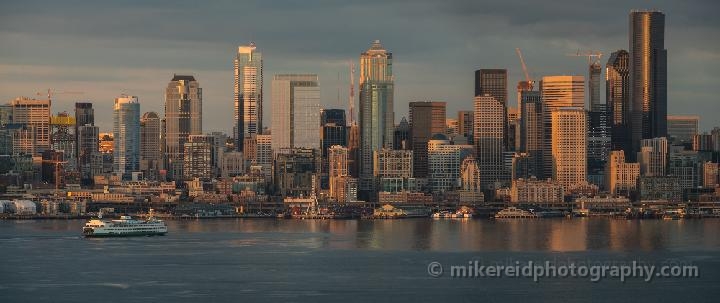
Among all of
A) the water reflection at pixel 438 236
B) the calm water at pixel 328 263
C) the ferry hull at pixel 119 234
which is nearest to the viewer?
the calm water at pixel 328 263

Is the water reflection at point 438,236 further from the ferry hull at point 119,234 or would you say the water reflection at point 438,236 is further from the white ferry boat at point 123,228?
the white ferry boat at point 123,228

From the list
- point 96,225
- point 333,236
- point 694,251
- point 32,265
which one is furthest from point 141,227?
point 694,251

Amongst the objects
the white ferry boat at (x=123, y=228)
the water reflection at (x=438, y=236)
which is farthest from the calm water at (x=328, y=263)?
the white ferry boat at (x=123, y=228)

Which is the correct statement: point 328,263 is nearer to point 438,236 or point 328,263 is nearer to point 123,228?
point 438,236

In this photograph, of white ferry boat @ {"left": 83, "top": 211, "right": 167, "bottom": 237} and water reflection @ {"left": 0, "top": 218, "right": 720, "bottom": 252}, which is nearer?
water reflection @ {"left": 0, "top": 218, "right": 720, "bottom": 252}

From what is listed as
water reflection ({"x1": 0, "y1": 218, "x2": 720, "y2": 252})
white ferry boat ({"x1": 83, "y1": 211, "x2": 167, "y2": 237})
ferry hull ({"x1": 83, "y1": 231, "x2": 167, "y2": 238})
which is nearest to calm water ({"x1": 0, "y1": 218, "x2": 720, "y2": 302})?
water reflection ({"x1": 0, "y1": 218, "x2": 720, "y2": 252})

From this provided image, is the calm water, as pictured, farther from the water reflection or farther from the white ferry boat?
the white ferry boat

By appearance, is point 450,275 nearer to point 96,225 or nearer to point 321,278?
point 321,278
